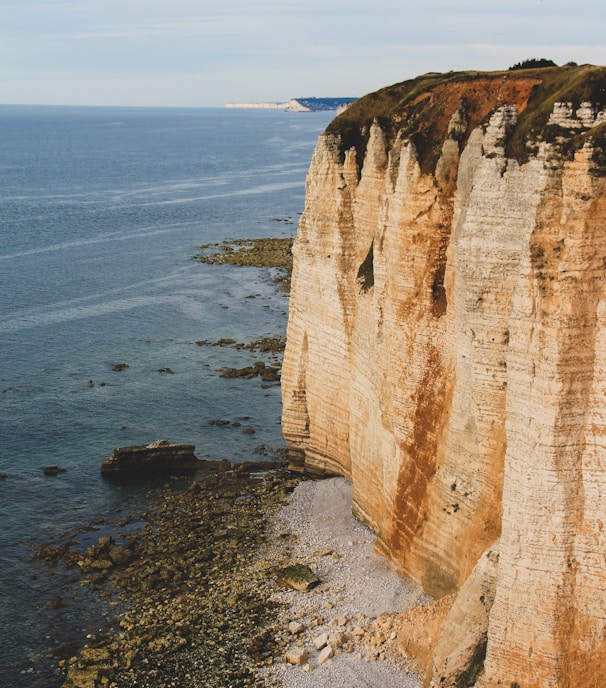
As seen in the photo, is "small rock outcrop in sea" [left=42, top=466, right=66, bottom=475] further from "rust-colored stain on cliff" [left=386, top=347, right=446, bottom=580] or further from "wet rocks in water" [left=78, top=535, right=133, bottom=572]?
"rust-colored stain on cliff" [left=386, top=347, right=446, bottom=580]

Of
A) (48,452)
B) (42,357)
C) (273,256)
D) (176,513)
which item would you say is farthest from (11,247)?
(176,513)

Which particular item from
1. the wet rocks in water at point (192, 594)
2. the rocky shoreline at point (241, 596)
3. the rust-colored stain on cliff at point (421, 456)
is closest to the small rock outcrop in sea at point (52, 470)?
the wet rocks in water at point (192, 594)

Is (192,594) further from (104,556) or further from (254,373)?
(254,373)

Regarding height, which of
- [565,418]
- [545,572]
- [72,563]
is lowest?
[72,563]

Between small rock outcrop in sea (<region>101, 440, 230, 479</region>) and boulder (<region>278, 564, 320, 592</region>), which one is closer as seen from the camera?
boulder (<region>278, 564, 320, 592</region>)

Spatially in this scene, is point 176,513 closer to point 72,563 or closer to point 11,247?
point 72,563

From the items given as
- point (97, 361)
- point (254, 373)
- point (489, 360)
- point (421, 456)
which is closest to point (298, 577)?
point (421, 456)

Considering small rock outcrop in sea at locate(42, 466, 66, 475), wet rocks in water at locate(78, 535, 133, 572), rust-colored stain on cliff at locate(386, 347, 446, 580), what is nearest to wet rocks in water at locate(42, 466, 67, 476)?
small rock outcrop in sea at locate(42, 466, 66, 475)
